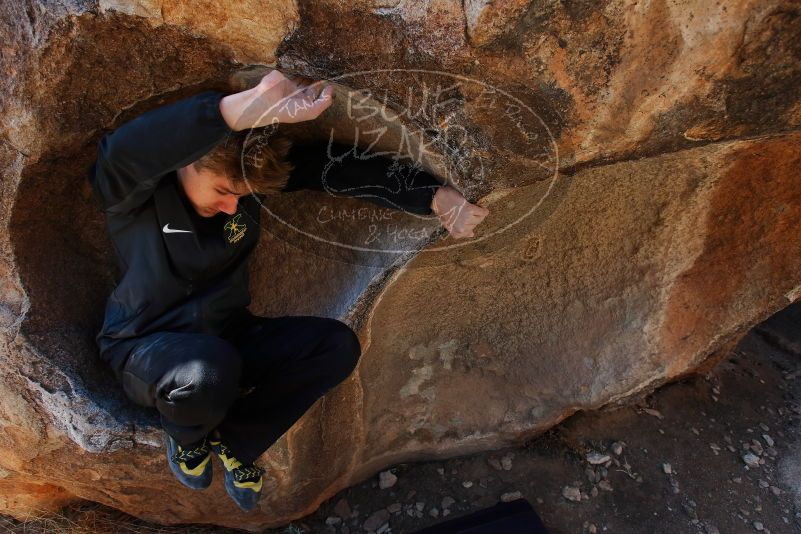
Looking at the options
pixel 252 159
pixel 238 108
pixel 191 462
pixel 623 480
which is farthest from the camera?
pixel 623 480

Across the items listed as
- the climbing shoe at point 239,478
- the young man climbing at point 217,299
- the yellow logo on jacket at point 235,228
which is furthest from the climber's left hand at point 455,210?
the climbing shoe at point 239,478

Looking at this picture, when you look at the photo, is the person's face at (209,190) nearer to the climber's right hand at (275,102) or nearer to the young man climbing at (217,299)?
the young man climbing at (217,299)

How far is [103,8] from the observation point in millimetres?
1114

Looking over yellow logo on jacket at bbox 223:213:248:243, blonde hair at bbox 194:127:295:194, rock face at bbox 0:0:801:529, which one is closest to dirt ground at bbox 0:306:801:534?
rock face at bbox 0:0:801:529

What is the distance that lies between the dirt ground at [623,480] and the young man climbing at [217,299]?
48 cm

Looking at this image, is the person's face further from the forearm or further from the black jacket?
the forearm

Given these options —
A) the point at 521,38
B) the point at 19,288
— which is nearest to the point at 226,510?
the point at 19,288

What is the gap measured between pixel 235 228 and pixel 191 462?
449 mm

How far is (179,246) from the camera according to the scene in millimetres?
1283

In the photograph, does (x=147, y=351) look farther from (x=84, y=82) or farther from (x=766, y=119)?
(x=766, y=119)

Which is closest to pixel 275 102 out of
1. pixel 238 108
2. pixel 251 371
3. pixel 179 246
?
pixel 238 108

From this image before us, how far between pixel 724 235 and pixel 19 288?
1458 millimetres

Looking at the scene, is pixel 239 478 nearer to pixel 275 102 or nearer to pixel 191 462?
pixel 191 462

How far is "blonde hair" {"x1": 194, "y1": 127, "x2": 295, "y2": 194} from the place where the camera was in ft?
3.88
